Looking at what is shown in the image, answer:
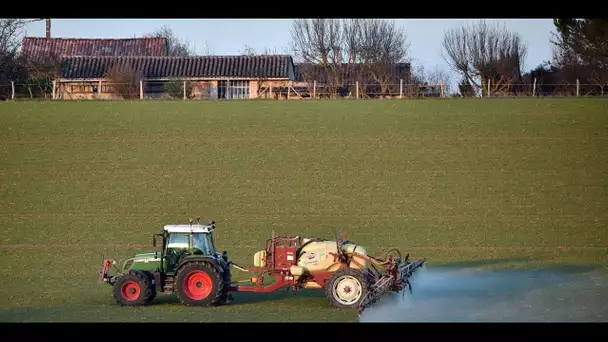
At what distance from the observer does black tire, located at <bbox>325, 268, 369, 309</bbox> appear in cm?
1198

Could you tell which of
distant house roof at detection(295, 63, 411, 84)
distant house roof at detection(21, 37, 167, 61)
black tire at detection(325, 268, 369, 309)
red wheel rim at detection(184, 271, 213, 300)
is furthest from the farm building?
black tire at detection(325, 268, 369, 309)

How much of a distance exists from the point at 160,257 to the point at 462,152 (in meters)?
15.5

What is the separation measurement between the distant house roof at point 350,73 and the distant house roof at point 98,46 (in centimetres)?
1253

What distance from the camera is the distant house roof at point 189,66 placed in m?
39.9

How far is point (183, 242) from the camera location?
12562 mm

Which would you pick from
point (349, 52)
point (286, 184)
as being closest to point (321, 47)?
point (349, 52)

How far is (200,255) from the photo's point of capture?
1241cm

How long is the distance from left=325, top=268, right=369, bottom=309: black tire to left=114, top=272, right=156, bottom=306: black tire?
7.44 ft

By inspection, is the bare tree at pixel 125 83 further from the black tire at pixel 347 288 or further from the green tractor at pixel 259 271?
the black tire at pixel 347 288

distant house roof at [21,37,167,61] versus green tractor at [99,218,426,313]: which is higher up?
distant house roof at [21,37,167,61]

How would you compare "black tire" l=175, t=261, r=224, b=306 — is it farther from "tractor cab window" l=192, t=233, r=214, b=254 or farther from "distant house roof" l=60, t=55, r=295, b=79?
"distant house roof" l=60, t=55, r=295, b=79

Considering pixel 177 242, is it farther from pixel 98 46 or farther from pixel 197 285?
pixel 98 46

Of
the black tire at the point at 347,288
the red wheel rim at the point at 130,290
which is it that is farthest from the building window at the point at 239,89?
the black tire at the point at 347,288
